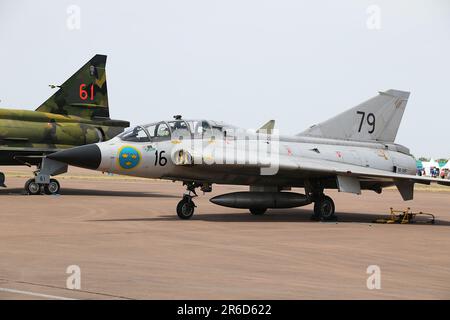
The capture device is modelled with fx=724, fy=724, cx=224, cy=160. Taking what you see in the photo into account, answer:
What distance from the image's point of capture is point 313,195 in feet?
61.7

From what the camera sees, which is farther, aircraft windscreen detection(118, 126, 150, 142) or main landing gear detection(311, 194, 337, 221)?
main landing gear detection(311, 194, 337, 221)

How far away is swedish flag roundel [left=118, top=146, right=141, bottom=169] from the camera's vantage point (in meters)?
16.6

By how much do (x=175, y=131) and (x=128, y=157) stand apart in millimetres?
1376

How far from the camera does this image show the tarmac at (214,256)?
316 inches

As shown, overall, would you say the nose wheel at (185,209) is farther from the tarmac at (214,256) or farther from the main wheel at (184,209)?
the tarmac at (214,256)

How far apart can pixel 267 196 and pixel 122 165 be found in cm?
410

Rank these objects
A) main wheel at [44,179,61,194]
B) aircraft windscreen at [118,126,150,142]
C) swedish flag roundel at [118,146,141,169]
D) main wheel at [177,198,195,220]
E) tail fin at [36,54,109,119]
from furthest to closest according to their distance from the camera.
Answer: tail fin at [36,54,109,119] < main wheel at [44,179,61,194] < main wheel at [177,198,195,220] < aircraft windscreen at [118,126,150,142] < swedish flag roundel at [118,146,141,169]

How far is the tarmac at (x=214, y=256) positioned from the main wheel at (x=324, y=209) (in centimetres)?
57

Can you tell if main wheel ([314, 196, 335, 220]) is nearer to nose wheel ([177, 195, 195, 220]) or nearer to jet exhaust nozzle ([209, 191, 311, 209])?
jet exhaust nozzle ([209, 191, 311, 209])

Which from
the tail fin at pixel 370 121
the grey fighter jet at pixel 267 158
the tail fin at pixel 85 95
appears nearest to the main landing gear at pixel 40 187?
the tail fin at pixel 85 95

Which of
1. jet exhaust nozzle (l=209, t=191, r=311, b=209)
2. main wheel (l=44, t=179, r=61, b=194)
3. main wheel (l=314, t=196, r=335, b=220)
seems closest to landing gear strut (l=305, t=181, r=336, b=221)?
main wheel (l=314, t=196, r=335, b=220)

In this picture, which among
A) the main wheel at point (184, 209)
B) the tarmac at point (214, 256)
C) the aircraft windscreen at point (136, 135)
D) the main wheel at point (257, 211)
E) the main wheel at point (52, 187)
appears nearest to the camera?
the tarmac at point (214, 256)

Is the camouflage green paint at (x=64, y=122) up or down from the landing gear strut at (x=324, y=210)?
up
